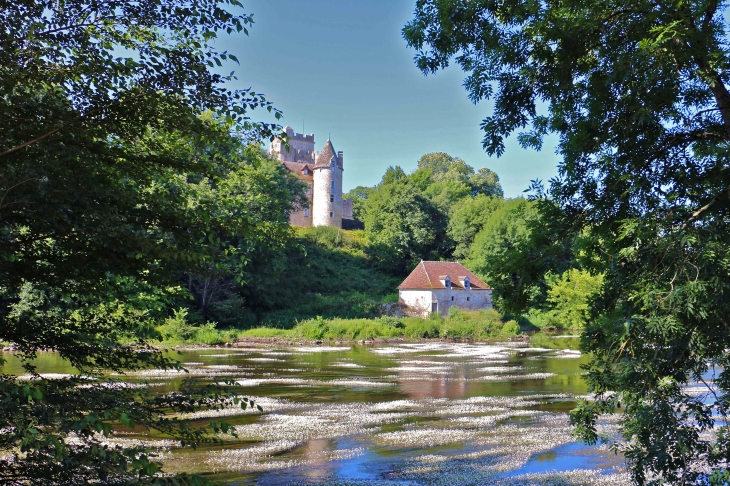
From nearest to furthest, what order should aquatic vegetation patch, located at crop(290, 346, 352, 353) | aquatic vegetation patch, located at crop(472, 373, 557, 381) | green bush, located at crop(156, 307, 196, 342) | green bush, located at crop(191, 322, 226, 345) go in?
aquatic vegetation patch, located at crop(472, 373, 557, 381) → aquatic vegetation patch, located at crop(290, 346, 352, 353) → green bush, located at crop(156, 307, 196, 342) → green bush, located at crop(191, 322, 226, 345)

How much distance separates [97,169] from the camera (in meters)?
6.68

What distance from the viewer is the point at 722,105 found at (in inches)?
277

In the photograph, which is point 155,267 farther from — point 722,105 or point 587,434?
point 722,105

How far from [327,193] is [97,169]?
6632 centimetres

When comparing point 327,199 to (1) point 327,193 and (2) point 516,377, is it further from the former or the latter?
(2) point 516,377

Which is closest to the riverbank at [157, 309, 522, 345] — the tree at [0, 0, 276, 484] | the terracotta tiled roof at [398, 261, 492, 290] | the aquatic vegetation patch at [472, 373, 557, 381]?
the terracotta tiled roof at [398, 261, 492, 290]

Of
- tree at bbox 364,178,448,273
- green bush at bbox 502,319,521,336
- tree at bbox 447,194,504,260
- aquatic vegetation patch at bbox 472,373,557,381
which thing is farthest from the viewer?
tree at bbox 447,194,504,260

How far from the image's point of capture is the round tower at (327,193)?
7275 cm

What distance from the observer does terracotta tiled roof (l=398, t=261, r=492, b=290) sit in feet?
166

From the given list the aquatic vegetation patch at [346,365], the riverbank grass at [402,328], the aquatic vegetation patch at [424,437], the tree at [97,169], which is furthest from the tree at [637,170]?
the riverbank grass at [402,328]

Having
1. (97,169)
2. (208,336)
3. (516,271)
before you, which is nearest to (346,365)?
(208,336)

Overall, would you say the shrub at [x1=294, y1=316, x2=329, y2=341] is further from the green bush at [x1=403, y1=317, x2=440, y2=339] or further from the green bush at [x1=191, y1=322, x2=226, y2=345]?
the green bush at [x1=403, y1=317, x2=440, y2=339]

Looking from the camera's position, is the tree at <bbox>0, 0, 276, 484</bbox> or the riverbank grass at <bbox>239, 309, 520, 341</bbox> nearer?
the tree at <bbox>0, 0, 276, 484</bbox>

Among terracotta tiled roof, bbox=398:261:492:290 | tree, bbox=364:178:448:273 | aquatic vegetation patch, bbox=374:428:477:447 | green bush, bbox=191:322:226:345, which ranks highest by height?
tree, bbox=364:178:448:273
